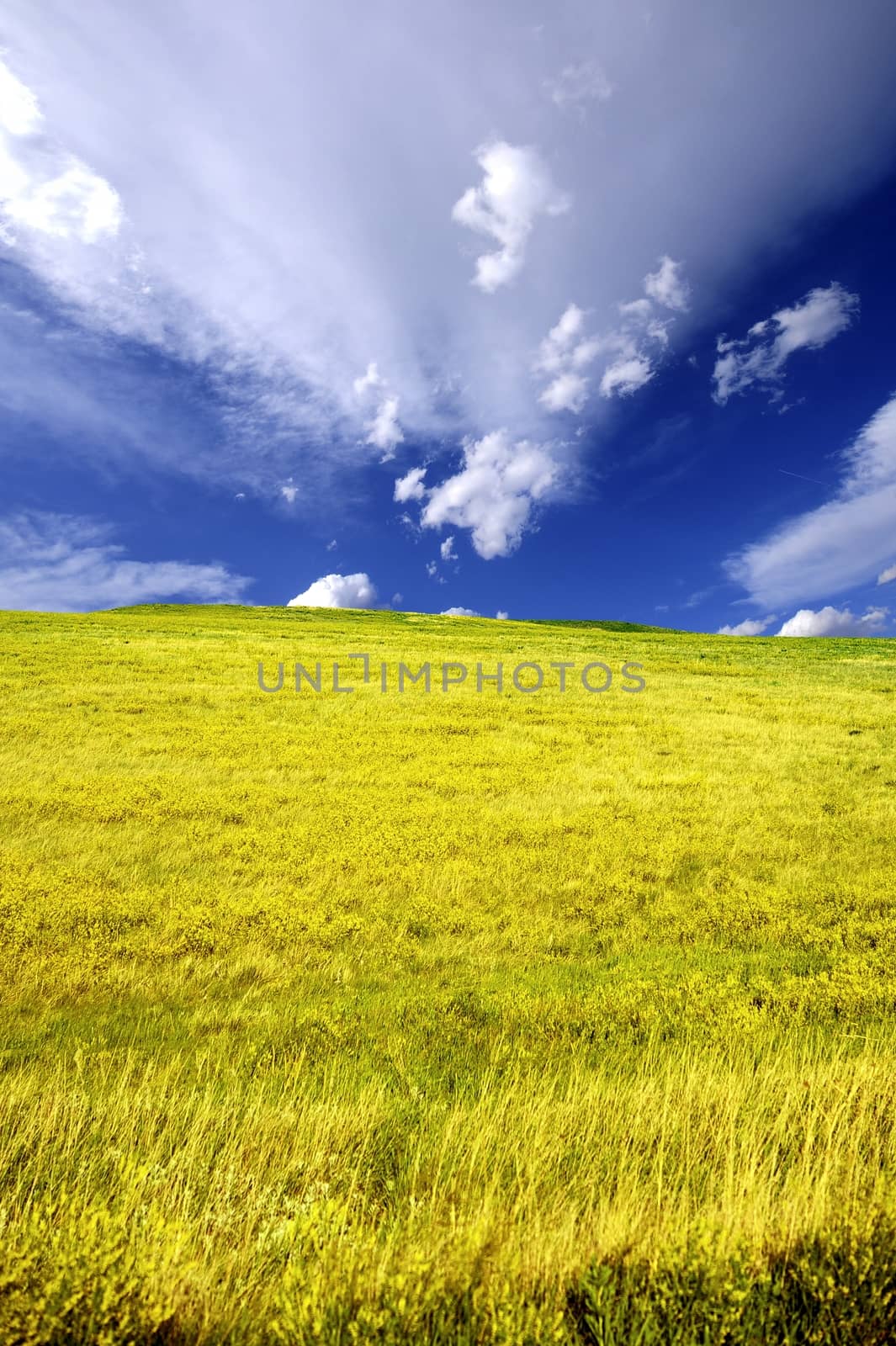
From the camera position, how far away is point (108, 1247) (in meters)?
3.08

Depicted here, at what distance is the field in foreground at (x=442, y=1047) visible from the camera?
3.04 meters

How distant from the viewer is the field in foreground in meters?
3.04

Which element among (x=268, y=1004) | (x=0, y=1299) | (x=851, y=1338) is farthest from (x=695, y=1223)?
(x=268, y=1004)

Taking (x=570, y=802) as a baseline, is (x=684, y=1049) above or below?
below

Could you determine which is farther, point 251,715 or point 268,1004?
point 251,715

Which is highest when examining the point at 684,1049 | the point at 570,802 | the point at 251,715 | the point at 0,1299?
the point at 251,715

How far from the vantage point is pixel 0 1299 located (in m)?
2.82

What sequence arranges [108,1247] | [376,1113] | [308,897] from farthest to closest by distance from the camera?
1. [308,897]
2. [376,1113]
3. [108,1247]

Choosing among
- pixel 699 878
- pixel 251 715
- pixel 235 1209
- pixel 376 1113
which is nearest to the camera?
pixel 235 1209

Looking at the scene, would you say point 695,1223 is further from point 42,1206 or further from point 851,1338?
point 42,1206

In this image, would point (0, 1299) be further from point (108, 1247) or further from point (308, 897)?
point (308, 897)

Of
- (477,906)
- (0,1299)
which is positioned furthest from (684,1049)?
(0,1299)

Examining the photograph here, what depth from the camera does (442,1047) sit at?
6.13 metres

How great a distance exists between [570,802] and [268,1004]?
899cm
